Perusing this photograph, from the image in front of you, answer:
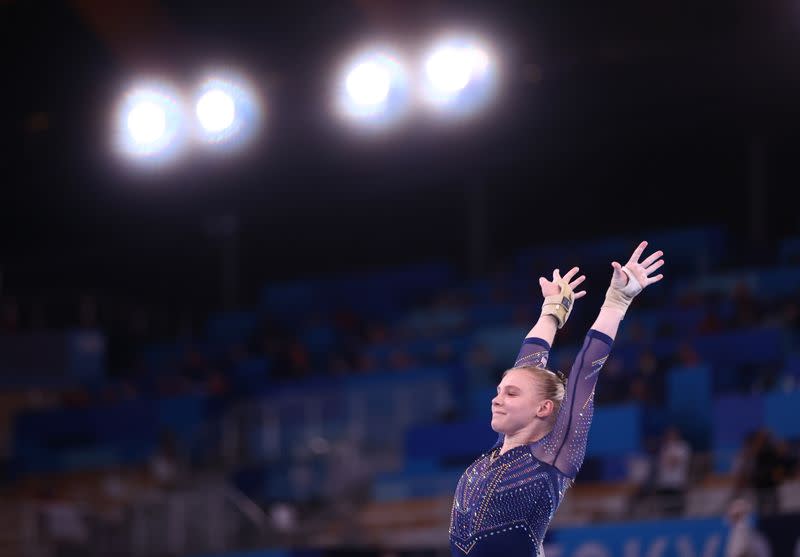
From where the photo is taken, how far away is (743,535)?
9.75 m

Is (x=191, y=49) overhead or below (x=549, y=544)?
overhead

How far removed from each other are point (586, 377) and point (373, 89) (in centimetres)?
975

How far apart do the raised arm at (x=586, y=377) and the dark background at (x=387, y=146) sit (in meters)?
8.28

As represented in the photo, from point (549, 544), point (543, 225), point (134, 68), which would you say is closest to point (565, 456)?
point (549, 544)

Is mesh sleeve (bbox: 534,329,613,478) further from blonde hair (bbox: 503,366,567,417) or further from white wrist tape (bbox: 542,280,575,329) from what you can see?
white wrist tape (bbox: 542,280,575,329)

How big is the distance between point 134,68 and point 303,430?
5669 mm

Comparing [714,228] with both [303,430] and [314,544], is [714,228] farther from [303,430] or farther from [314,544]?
[314,544]

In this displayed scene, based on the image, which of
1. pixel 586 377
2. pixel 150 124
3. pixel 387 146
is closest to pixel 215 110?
pixel 150 124

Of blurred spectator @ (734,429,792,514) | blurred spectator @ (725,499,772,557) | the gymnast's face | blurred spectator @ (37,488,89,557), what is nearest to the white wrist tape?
the gymnast's face

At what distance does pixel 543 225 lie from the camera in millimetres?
23484

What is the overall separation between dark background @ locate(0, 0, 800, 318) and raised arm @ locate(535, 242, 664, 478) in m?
8.28

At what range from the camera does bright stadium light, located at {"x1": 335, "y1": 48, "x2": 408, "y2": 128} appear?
1316cm

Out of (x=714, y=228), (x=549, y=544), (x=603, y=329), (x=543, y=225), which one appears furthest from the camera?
(x=543, y=225)

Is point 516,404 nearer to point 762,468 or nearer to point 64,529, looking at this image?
point 762,468
